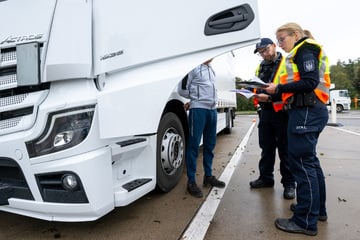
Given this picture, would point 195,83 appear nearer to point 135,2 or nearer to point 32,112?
point 135,2

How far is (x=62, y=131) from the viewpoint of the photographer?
2.20m

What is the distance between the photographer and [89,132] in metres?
2.21

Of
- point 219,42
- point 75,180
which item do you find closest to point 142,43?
point 219,42

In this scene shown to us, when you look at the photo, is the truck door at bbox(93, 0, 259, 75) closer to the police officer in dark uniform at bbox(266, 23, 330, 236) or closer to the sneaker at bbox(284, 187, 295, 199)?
the police officer in dark uniform at bbox(266, 23, 330, 236)

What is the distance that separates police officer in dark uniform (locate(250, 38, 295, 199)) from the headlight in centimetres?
211

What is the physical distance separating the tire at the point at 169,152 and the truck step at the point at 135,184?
0.41 m

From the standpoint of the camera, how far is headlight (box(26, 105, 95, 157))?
2178mm

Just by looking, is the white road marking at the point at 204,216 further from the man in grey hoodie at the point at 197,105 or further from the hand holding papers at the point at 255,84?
the hand holding papers at the point at 255,84

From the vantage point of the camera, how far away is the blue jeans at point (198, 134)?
3582 mm

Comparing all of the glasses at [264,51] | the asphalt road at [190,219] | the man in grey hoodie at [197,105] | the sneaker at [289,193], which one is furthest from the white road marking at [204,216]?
the glasses at [264,51]

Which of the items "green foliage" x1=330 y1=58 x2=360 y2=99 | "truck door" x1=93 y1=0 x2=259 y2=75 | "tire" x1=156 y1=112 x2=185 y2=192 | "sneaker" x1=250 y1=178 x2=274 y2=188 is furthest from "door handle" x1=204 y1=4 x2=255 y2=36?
"green foliage" x1=330 y1=58 x2=360 y2=99

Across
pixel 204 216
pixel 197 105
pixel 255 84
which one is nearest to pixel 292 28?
pixel 255 84

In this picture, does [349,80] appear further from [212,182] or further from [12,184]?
[12,184]

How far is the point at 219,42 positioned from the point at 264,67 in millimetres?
1673
